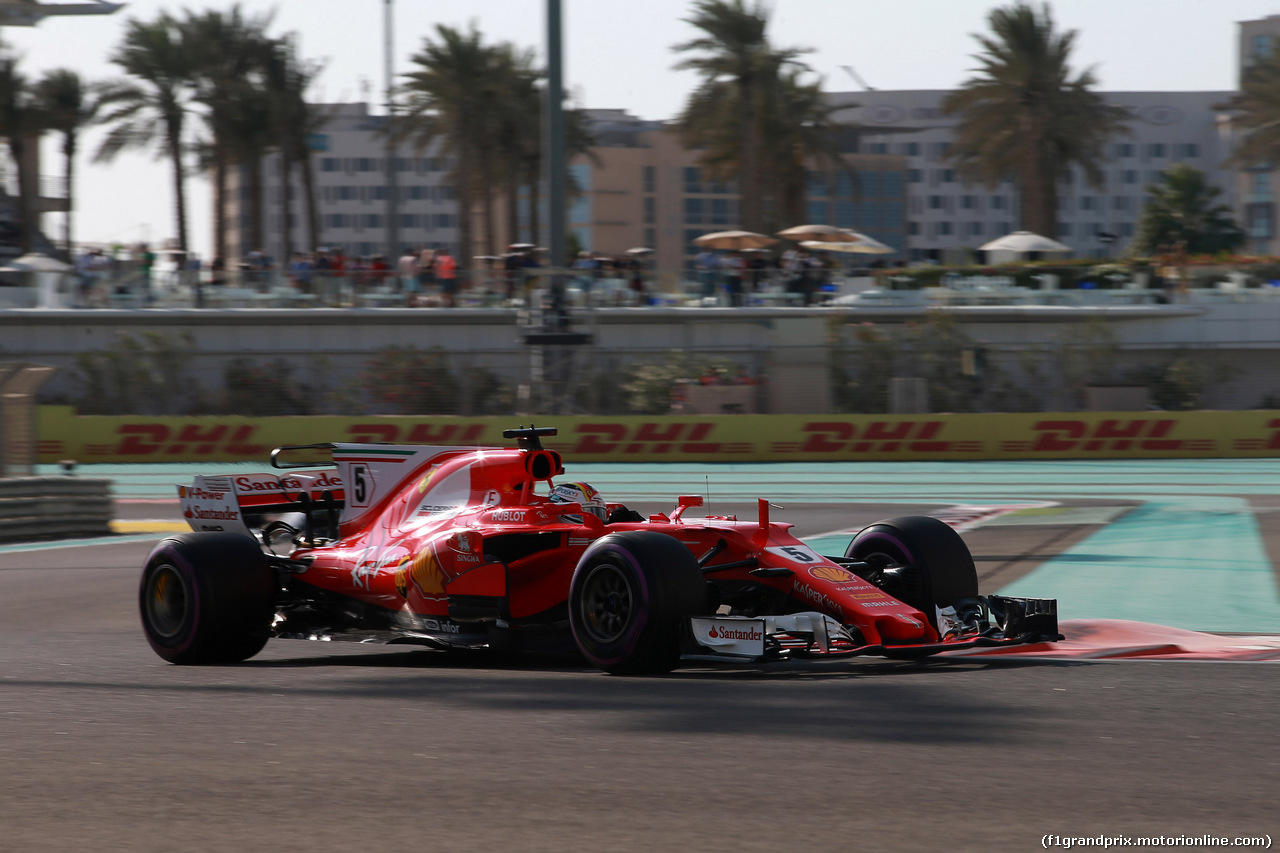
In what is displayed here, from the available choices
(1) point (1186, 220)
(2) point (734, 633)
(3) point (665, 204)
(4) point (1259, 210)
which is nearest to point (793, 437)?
(2) point (734, 633)

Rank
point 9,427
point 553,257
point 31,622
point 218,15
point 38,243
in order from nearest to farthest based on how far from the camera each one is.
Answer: point 31,622 < point 9,427 < point 553,257 < point 218,15 < point 38,243

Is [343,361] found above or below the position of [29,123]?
Answer: below

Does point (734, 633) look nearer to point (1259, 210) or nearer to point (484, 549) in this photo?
point (484, 549)

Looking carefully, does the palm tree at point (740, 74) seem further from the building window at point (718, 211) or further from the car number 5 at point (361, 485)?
the building window at point (718, 211)

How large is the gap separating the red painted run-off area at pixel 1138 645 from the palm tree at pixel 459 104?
35.6 metres

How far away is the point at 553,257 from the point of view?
25.6 m

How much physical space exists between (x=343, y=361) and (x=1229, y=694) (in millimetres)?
25072

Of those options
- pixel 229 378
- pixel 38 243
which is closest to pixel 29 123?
pixel 38 243

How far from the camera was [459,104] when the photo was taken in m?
43.5

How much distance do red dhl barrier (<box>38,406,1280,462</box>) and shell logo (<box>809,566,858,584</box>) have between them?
20304 millimetres

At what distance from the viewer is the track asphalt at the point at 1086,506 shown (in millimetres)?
10914

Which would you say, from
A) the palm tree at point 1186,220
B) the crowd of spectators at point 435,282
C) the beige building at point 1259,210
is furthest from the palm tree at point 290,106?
the beige building at point 1259,210

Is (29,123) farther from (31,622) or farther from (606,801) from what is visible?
(606,801)

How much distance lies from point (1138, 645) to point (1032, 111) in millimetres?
37051
